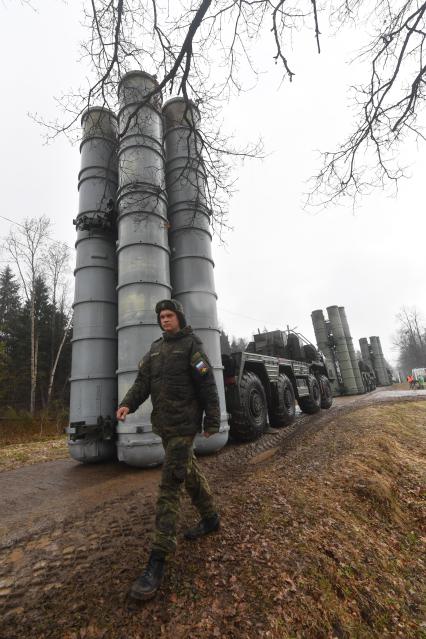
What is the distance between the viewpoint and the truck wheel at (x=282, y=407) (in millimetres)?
8125

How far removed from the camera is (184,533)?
2.63 m

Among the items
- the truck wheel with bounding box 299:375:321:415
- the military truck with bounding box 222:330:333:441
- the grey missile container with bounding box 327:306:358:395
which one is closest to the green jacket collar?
the military truck with bounding box 222:330:333:441

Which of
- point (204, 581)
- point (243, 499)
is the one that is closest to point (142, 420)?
point (243, 499)

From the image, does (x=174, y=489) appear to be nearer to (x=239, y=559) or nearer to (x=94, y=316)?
(x=239, y=559)

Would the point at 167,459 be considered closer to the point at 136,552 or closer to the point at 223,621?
the point at 136,552

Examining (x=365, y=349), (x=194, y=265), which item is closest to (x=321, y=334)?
(x=365, y=349)

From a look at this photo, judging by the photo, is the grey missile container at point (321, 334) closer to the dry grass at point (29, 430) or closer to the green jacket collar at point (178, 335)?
the dry grass at point (29, 430)

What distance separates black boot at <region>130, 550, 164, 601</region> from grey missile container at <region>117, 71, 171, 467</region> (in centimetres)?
271

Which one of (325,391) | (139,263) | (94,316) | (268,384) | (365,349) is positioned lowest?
(325,391)

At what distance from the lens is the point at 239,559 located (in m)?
2.25

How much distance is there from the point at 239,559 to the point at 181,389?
133 cm

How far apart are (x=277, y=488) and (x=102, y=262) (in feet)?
16.3

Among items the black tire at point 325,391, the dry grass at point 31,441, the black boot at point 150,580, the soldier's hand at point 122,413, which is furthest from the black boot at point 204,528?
the black tire at point 325,391

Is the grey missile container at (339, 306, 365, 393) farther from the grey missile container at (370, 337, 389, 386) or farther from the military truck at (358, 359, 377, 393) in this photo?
the grey missile container at (370, 337, 389, 386)
